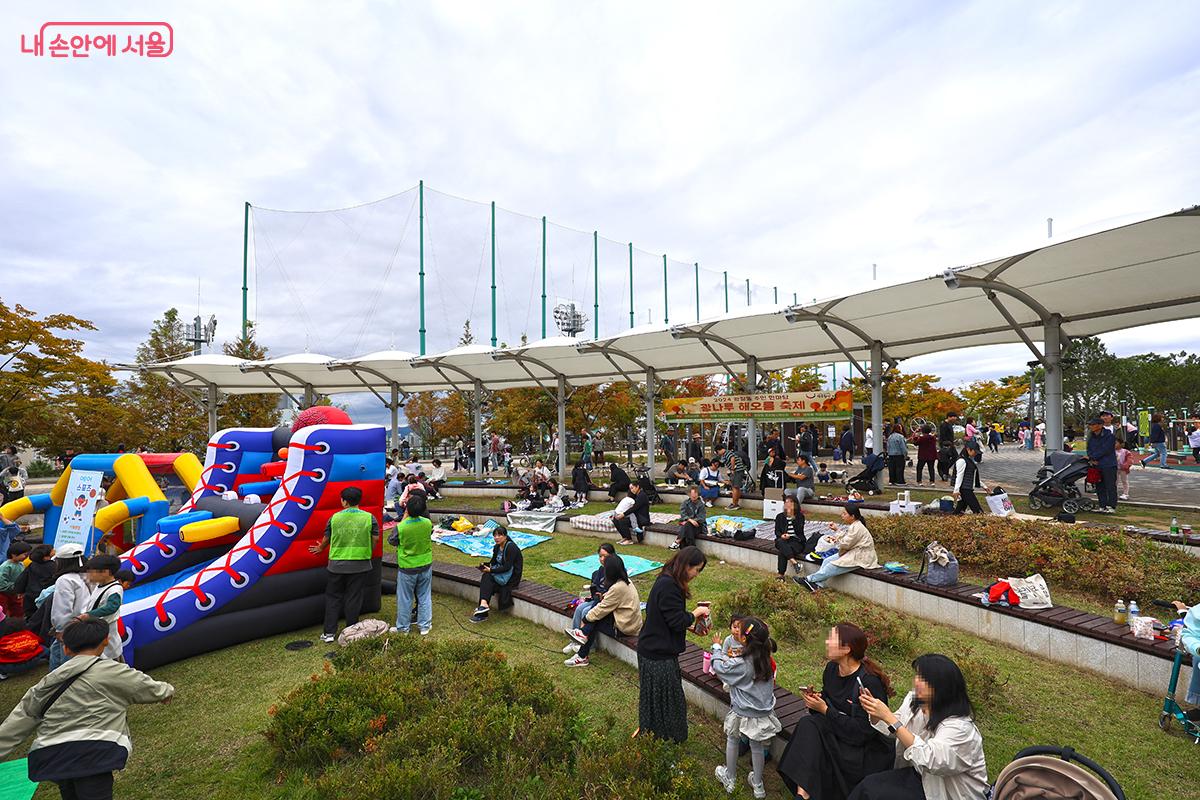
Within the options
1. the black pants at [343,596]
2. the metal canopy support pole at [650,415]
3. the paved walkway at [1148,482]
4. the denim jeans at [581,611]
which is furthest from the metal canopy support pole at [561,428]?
the denim jeans at [581,611]

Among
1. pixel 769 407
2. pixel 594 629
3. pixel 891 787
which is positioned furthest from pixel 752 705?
pixel 769 407

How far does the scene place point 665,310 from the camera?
50.5 meters

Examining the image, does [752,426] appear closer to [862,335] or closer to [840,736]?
[862,335]

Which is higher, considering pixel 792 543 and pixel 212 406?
pixel 212 406

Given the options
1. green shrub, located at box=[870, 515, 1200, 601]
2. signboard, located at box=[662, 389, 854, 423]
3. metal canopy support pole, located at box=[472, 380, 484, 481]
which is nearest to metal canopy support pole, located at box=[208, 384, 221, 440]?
metal canopy support pole, located at box=[472, 380, 484, 481]

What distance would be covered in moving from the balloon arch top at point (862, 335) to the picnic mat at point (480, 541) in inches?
246

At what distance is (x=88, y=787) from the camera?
3.24 m

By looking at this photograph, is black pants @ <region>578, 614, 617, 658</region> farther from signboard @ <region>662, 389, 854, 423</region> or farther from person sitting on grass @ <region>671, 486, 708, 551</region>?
signboard @ <region>662, 389, 854, 423</region>

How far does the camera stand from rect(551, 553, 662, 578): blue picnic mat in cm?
909

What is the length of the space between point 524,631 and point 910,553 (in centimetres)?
592

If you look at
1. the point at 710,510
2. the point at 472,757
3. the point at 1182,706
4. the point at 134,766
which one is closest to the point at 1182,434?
the point at 710,510

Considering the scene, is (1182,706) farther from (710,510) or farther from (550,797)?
(710,510)

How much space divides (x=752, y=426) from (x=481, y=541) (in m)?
8.39

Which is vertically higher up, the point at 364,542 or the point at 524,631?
the point at 364,542
